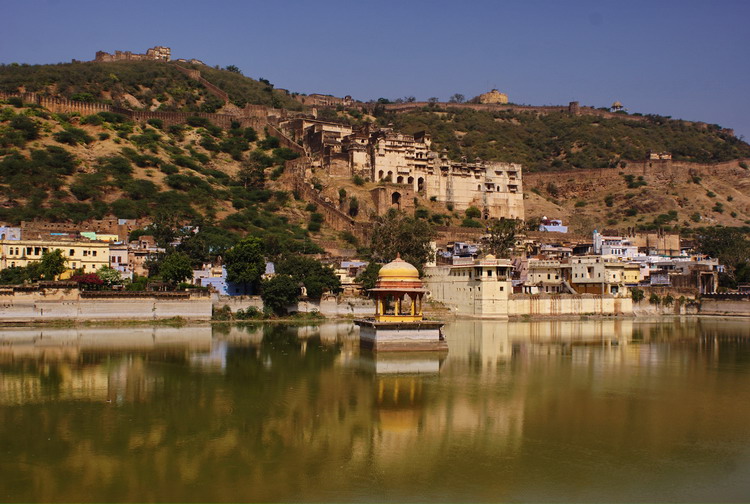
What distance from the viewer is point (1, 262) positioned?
37094 millimetres

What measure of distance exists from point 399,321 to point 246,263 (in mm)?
15205

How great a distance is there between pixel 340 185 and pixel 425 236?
12.3m

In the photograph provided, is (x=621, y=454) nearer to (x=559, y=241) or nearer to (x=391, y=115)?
(x=559, y=241)

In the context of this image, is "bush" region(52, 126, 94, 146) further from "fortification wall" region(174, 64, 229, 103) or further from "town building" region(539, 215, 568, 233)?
"town building" region(539, 215, 568, 233)

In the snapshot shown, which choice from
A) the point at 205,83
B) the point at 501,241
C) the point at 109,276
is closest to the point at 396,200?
the point at 501,241

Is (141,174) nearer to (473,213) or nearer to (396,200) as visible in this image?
(396,200)

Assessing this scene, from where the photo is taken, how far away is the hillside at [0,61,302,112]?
232 feet

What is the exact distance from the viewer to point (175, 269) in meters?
37.1

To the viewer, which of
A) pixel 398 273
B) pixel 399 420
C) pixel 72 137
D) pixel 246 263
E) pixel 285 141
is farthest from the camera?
pixel 285 141

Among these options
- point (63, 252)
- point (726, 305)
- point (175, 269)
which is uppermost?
point (63, 252)

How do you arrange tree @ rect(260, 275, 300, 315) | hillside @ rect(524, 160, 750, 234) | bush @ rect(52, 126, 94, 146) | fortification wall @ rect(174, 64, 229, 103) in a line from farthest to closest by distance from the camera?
1. fortification wall @ rect(174, 64, 229, 103)
2. hillside @ rect(524, 160, 750, 234)
3. bush @ rect(52, 126, 94, 146)
4. tree @ rect(260, 275, 300, 315)

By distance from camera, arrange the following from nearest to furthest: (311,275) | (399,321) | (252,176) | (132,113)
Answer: (399,321)
(311,275)
(252,176)
(132,113)

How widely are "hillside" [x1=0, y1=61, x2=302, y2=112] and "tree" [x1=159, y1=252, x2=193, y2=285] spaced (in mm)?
34694

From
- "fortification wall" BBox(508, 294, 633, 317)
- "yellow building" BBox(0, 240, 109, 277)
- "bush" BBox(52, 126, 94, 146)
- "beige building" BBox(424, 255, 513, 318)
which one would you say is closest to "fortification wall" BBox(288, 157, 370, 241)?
"beige building" BBox(424, 255, 513, 318)
